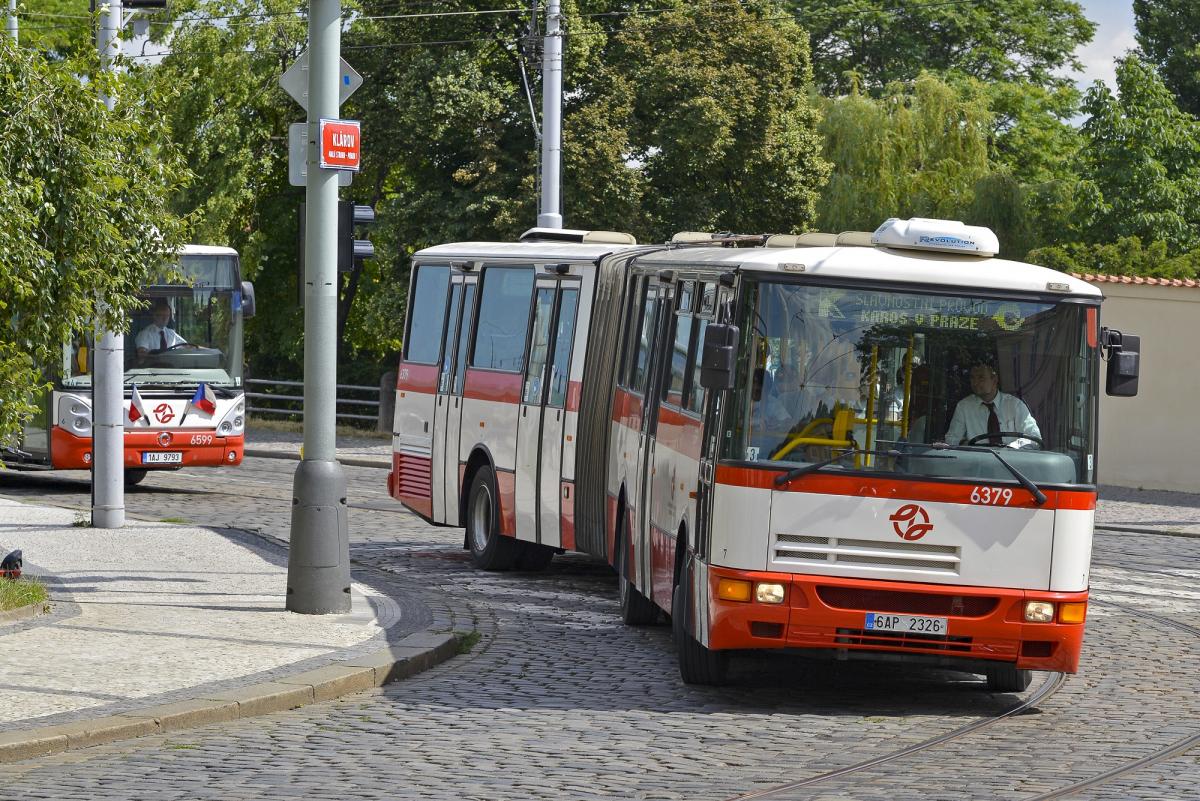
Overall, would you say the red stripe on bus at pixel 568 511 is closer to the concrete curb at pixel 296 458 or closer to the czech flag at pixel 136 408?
the czech flag at pixel 136 408

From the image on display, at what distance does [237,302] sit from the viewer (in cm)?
2461

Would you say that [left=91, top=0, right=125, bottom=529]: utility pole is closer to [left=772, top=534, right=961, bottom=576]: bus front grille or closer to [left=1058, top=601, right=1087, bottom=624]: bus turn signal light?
[left=772, top=534, right=961, bottom=576]: bus front grille

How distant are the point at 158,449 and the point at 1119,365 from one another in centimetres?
1551

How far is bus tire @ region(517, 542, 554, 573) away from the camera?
1697 cm

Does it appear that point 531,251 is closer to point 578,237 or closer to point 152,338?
point 578,237

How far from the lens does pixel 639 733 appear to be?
9.50 m

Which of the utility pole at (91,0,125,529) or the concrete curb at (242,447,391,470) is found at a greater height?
the utility pole at (91,0,125,529)

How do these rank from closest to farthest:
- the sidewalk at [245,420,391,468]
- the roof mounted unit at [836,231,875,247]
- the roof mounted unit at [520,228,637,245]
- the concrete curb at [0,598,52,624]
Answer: the roof mounted unit at [836,231,875,247] < the concrete curb at [0,598,52,624] < the roof mounted unit at [520,228,637,245] < the sidewalk at [245,420,391,468]

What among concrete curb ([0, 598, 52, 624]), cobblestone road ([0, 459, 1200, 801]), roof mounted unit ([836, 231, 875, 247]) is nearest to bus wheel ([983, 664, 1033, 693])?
cobblestone road ([0, 459, 1200, 801])

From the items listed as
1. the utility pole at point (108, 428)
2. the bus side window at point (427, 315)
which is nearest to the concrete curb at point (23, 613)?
the utility pole at point (108, 428)

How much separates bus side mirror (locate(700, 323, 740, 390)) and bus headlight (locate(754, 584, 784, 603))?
1.09m

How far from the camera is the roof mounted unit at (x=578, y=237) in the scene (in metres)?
17.1

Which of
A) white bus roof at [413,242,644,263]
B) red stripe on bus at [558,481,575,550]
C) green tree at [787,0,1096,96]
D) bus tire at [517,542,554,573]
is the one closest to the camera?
red stripe on bus at [558,481,575,550]

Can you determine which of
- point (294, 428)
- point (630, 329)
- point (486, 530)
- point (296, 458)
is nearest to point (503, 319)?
point (486, 530)
